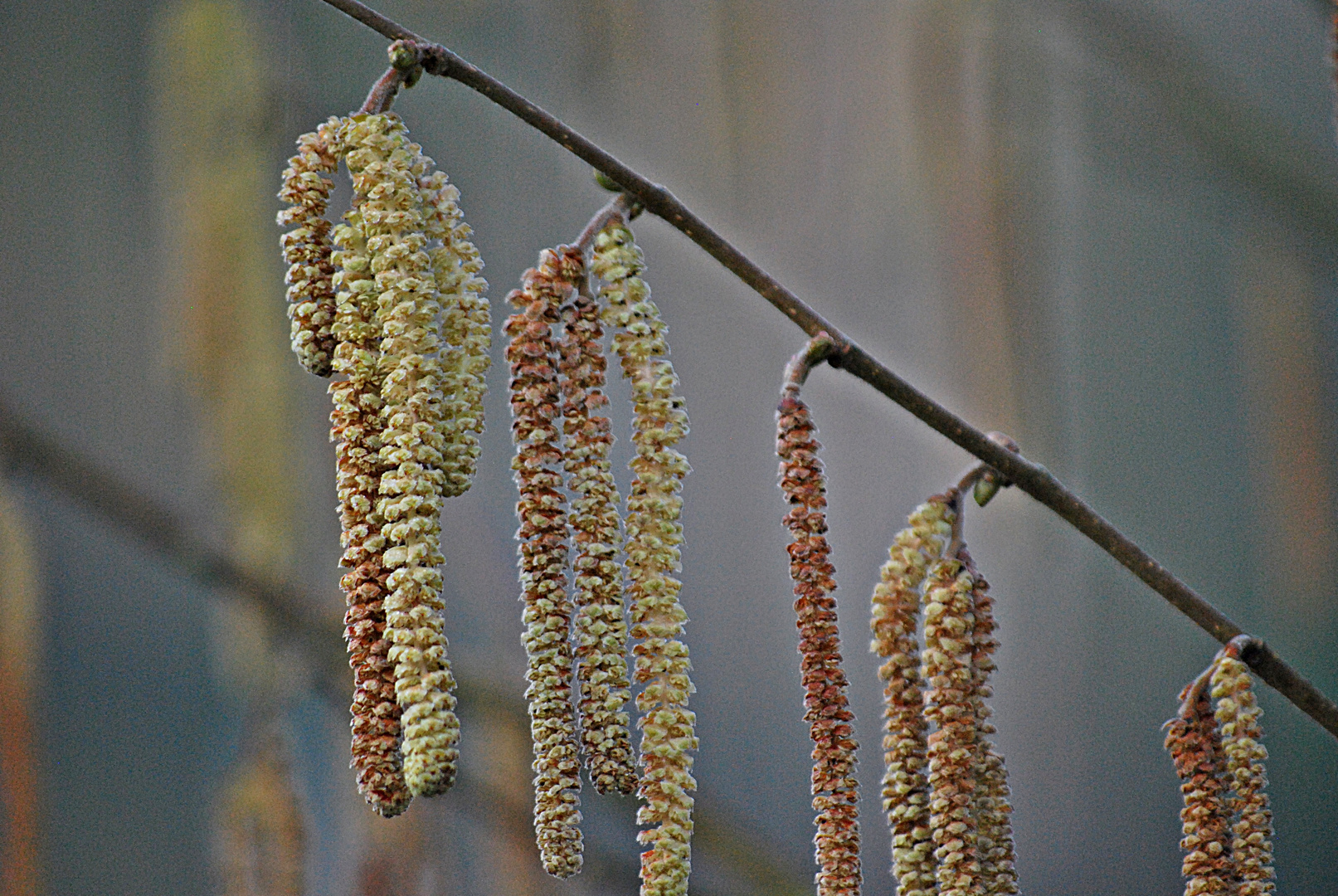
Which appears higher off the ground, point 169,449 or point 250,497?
point 169,449

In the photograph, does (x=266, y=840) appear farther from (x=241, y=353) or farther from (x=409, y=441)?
(x=409, y=441)

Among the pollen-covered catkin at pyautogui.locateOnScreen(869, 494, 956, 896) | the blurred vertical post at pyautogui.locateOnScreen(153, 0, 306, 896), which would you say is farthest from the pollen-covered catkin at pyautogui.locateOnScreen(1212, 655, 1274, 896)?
the blurred vertical post at pyautogui.locateOnScreen(153, 0, 306, 896)

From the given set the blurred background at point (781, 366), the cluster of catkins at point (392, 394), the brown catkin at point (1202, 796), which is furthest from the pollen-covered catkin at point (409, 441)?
the blurred background at point (781, 366)

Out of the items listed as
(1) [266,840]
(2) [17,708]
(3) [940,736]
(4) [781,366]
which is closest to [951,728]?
(3) [940,736]

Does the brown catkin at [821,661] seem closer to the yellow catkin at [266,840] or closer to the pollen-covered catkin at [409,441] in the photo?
the pollen-covered catkin at [409,441]

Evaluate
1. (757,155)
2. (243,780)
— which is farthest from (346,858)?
(757,155)

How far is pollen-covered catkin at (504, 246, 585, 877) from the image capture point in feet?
1.22

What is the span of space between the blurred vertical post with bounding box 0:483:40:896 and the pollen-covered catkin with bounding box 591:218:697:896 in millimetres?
803

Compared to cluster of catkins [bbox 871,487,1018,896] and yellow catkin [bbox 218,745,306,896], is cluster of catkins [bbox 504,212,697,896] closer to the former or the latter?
cluster of catkins [bbox 871,487,1018,896]

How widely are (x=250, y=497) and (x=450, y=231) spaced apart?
664 millimetres

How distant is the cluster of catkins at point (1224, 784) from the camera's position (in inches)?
17.3

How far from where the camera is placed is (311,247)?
1.28 feet

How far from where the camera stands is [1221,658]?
1.46 feet

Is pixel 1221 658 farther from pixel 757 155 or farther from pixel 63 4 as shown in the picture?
pixel 63 4
